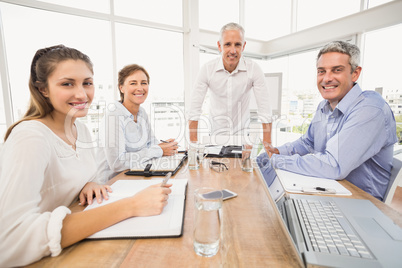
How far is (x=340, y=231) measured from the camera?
636 mm

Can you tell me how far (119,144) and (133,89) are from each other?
0.60 metres

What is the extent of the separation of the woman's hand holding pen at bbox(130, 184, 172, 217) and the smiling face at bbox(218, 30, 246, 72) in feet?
6.13

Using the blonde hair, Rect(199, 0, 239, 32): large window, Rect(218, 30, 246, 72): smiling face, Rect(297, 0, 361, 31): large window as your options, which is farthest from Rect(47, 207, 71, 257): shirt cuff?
Rect(297, 0, 361, 31): large window

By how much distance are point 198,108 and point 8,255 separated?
2.00 meters

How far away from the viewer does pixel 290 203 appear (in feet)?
2.67

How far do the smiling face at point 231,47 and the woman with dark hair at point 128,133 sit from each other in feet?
2.82

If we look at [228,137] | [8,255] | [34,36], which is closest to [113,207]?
Result: [8,255]

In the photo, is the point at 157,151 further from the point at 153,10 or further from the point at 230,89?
the point at 153,10

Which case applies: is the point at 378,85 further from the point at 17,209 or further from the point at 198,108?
the point at 17,209

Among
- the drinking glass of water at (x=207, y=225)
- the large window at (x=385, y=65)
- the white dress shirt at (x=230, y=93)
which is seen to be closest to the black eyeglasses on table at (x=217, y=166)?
the drinking glass of water at (x=207, y=225)

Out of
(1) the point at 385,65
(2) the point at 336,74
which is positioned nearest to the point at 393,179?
(2) the point at 336,74

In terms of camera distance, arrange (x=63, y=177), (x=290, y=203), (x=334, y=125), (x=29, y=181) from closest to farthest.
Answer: (x=29, y=181)
(x=290, y=203)
(x=63, y=177)
(x=334, y=125)

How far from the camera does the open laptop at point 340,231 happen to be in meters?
0.53

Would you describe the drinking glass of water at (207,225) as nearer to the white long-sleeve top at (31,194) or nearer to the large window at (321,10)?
the white long-sleeve top at (31,194)
